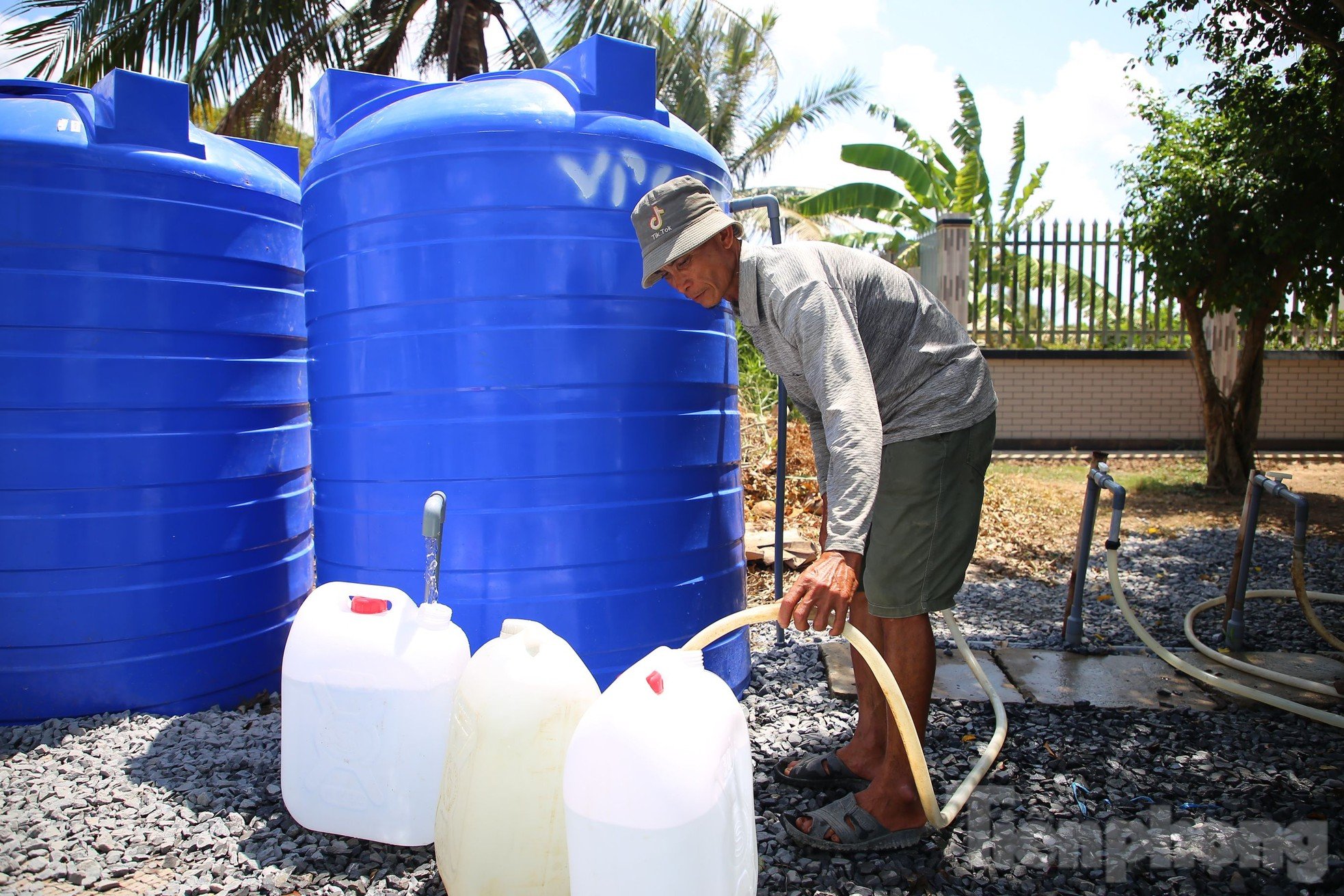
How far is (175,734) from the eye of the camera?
99.0 inches

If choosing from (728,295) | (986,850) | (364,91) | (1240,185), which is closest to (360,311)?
(364,91)

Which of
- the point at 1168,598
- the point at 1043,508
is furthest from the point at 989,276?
the point at 1168,598

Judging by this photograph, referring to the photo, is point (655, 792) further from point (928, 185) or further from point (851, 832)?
point (928, 185)

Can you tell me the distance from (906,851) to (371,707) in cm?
120

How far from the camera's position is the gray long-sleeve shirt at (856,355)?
1662 mm

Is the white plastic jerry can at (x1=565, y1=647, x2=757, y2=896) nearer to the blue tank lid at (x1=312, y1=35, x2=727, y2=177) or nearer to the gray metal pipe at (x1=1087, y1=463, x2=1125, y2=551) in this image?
the blue tank lid at (x1=312, y1=35, x2=727, y2=177)

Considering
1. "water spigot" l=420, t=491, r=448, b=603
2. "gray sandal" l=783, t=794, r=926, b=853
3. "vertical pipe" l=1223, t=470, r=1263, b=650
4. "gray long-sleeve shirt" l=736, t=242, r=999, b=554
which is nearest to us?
"gray long-sleeve shirt" l=736, t=242, r=999, b=554

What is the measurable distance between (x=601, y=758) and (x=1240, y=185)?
7.06 metres

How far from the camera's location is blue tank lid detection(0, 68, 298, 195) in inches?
98.2

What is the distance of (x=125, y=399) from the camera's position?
8.44 feet

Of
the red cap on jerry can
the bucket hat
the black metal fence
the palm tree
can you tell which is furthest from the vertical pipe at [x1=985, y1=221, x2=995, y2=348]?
the red cap on jerry can

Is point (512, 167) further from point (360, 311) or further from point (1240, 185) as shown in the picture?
point (1240, 185)

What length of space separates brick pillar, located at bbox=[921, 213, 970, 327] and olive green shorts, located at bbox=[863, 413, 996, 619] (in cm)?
884

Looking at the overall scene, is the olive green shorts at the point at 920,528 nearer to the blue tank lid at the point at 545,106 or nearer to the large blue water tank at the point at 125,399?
the blue tank lid at the point at 545,106
